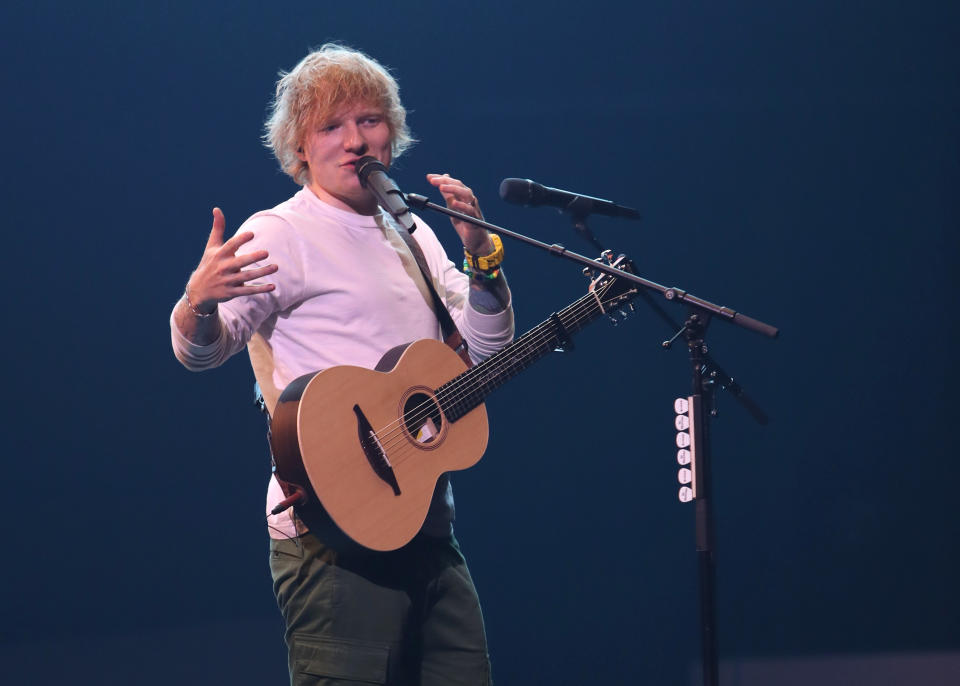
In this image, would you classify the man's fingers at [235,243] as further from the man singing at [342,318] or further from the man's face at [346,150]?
the man's face at [346,150]

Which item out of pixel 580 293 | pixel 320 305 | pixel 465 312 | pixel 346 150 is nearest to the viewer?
pixel 320 305

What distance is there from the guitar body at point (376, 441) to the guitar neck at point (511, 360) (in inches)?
1.0

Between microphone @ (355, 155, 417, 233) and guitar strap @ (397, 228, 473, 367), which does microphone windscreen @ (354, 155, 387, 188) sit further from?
guitar strap @ (397, 228, 473, 367)

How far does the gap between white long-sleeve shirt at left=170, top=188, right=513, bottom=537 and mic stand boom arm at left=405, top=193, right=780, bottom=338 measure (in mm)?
244

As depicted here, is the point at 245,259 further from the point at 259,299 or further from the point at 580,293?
the point at 580,293

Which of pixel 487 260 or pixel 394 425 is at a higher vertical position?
pixel 487 260

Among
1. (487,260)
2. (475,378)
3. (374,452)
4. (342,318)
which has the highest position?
(487,260)

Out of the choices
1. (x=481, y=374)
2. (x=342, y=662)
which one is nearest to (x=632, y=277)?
(x=481, y=374)

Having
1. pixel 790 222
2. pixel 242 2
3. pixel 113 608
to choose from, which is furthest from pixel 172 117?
pixel 790 222

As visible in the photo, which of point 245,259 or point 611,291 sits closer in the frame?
point 245,259

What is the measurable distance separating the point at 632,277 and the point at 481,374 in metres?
0.42

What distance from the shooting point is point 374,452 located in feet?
6.07

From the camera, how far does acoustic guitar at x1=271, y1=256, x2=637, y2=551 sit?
1747mm

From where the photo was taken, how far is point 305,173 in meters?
2.21
